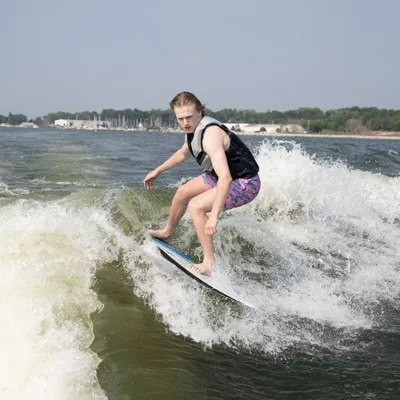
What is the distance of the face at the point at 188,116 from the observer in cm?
468

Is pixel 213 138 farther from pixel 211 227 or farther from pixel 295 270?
pixel 295 270

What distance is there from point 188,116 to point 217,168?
2.07 ft

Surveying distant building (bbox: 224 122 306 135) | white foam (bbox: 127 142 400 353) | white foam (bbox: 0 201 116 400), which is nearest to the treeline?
distant building (bbox: 224 122 306 135)

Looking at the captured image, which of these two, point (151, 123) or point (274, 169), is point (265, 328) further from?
point (151, 123)

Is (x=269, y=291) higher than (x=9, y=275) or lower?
lower

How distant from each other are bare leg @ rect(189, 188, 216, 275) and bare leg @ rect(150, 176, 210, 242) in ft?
0.94

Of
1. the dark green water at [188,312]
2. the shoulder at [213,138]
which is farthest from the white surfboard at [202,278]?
the shoulder at [213,138]

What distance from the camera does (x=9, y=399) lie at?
3.21m

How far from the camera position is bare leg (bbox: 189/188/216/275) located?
4922 mm

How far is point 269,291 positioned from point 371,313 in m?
1.16

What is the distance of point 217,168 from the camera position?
14.7ft

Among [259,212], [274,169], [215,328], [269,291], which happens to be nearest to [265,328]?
[215,328]

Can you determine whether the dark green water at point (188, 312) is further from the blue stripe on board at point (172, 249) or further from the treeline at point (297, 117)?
the treeline at point (297, 117)

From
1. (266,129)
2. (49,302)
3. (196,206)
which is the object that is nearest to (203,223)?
(196,206)
